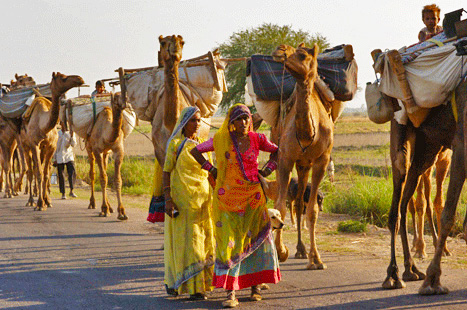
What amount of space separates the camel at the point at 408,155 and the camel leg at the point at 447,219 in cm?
51

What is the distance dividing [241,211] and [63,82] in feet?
32.2

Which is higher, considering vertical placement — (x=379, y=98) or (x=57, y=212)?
(x=379, y=98)

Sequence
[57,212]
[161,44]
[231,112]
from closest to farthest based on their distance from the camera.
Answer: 1. [231,112]
2. [161,44]
3. [57,212]

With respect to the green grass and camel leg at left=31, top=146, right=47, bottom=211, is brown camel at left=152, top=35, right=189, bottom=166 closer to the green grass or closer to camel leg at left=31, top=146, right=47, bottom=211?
the green grass

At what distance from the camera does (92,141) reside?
15.6 m

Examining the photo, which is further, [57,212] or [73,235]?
[57,212]

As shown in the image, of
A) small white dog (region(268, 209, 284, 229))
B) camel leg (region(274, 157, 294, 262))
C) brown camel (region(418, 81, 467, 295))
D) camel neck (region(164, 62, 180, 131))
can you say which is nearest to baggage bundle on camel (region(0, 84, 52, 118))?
camel neck (region(164, 62, 180, 131))

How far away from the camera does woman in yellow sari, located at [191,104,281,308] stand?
22.2 ft

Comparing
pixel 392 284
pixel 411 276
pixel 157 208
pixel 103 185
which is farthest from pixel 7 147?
pixel 392 284

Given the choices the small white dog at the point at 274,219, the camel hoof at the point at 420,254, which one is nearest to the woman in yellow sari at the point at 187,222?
the small white dog at the point at 274,219

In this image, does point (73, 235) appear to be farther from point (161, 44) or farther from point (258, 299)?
point (258, 299)

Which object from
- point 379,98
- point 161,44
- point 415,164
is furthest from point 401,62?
point 161,44

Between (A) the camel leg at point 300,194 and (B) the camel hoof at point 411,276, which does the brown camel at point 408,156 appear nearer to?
(B) the camel hoof at point 411,276

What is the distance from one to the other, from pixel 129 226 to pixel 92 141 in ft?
10.9
